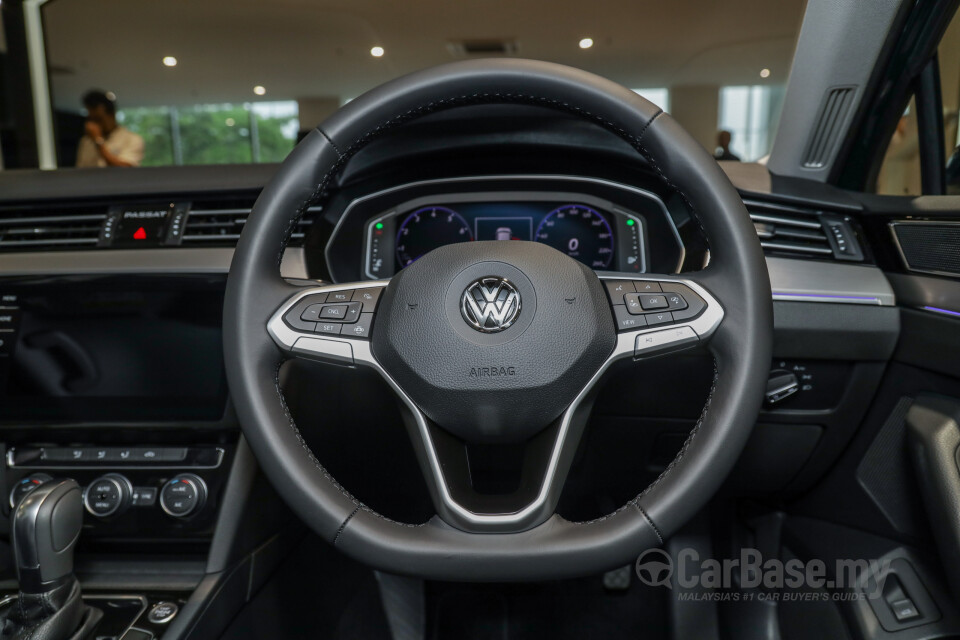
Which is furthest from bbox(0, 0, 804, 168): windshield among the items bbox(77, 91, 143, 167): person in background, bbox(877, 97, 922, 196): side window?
bbox(877, 97, 922, 196): side window

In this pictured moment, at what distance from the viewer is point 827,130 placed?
1.22 metres

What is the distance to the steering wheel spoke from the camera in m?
0.78

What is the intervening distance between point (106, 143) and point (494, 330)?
2969mm

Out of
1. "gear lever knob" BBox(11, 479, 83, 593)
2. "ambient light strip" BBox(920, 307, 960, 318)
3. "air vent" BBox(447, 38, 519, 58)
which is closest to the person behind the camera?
"gear lever knob" BBox(11, 479, 83, 593)

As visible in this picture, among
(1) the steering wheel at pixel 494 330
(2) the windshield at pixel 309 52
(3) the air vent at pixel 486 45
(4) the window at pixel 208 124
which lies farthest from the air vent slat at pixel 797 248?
(3) the air vent at pixel 486 45

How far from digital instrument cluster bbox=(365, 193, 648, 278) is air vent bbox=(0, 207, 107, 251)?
0.47 metres

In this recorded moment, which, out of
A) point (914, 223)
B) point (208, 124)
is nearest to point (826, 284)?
point (914, 223)

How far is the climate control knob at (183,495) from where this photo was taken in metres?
1.01

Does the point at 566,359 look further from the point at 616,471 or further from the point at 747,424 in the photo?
the point at 616,471

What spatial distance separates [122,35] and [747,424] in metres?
7.14

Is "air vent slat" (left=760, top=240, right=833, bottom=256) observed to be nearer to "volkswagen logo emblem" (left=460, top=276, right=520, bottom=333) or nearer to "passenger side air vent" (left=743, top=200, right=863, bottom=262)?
"passenger side air vent" (left=743, top=200, right=863, bottom=262)

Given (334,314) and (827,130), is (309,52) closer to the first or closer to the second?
(827,130)

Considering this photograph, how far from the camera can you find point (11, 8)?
14.7ft

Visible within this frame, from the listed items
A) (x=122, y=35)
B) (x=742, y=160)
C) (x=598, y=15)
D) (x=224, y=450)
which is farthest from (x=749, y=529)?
(x=122, y=35)
